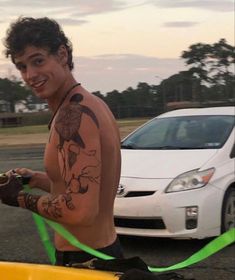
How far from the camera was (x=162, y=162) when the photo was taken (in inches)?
260

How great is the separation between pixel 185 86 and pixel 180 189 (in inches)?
2868

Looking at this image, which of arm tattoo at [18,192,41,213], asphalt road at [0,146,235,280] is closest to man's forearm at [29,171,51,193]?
arm tattoo at [18,192,41,213]

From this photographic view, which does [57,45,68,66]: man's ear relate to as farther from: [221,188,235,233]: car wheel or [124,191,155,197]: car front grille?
[221,188,235,233]: car wheel

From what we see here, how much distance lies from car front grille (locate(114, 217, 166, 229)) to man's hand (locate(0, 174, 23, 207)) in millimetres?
3866

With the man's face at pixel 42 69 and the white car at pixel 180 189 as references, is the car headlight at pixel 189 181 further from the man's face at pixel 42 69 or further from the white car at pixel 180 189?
the man's face at pixel 42 69

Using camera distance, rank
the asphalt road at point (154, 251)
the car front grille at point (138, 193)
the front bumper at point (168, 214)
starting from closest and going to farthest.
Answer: the asphalt road at point (154, 251) < the front bumper at point (168, 214) < the car front grille at point (138, 193)

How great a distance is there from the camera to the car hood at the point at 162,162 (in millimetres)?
6336

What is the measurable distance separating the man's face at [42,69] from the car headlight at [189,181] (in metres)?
3.93

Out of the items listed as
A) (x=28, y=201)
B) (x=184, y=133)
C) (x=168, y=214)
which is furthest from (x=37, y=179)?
(x=184, y=133)

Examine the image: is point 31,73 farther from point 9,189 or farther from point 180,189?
point 180,189

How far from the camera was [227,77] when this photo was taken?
75.9 metres

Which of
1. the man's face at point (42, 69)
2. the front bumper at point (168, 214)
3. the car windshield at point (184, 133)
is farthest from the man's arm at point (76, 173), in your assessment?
the car windshield at point (184, 133)

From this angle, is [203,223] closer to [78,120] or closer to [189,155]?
[189,155]

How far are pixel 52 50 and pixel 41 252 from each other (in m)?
4.23
